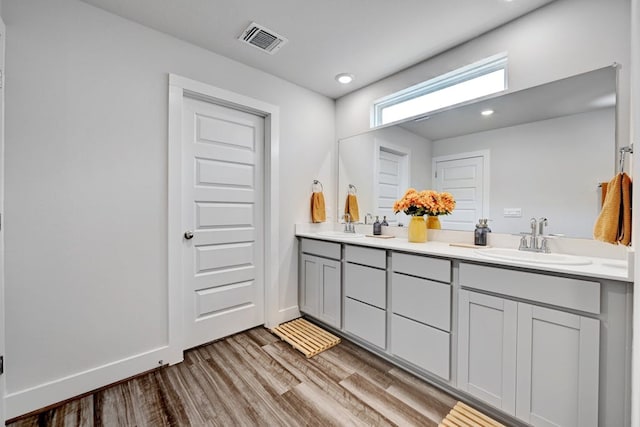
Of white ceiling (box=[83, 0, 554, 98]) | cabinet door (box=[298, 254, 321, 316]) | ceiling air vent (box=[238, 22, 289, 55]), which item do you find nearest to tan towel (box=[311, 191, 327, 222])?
cabinet door (box=[298, 254, 321, 316])

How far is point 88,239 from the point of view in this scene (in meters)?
1.73

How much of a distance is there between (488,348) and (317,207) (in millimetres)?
1871

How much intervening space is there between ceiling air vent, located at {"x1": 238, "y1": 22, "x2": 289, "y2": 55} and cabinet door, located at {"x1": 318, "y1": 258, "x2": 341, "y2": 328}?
1803 millimetres

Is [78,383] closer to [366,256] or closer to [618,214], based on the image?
[366,256]

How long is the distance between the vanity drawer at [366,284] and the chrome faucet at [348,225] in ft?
2.26

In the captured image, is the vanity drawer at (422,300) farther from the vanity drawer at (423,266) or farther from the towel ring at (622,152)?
the towel ring at (622,152)

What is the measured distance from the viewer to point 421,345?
1.79m

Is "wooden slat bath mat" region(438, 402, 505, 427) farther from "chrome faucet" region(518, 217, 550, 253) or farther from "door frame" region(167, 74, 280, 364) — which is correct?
"door frame" region(167, 74, 280, 364)

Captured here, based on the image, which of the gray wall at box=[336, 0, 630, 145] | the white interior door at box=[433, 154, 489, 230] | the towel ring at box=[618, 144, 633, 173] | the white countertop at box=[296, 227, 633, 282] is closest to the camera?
the white countertop at box=[296, 227, 633, 282]

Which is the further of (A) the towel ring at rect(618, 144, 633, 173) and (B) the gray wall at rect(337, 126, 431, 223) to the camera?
(B) the gray wall at rect(337, 126, 431, 223)

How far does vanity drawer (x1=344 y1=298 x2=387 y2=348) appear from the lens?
80.1 inches

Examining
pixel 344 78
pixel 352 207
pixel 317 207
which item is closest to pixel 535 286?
pixel 352 207

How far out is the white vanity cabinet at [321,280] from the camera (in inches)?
94.7

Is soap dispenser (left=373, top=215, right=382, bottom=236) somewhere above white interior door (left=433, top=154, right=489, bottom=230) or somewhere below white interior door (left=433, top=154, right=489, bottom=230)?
below
